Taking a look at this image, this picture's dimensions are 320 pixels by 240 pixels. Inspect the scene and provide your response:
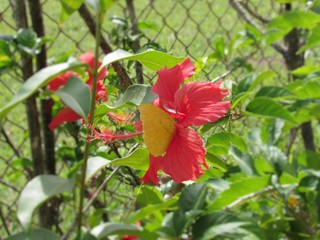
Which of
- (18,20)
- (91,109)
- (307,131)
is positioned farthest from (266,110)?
(307,131)

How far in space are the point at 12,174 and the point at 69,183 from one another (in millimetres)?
1809

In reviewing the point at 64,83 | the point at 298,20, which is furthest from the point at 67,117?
the point at 298,20

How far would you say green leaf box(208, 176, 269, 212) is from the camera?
49.4 inches

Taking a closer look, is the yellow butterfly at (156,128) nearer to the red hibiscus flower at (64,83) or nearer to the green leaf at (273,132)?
the red hibiscus flower at (64,83)

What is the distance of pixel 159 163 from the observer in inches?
29.1

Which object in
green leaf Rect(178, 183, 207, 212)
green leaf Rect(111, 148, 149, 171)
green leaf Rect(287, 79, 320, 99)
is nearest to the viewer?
green leaf Rect(111, 148, 149, 171)

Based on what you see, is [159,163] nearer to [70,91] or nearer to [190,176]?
[190,176]

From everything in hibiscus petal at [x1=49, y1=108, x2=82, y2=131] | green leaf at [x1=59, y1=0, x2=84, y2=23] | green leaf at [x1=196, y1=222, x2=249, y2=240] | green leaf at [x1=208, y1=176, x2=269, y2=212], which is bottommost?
green leaf at [x1=208, y1=176, x2=269, y2=212]

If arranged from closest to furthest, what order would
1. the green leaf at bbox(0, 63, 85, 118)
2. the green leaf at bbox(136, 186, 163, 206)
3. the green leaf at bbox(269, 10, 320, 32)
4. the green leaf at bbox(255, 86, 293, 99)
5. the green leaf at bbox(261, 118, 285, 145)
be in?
the green leaf at bbox(0, 63, 85, 118) → the green leaf at bbox(136, 186, 163, 206) → the green leaf at bbox(255, 86, 293, 99) → the green leaf at bbox(269, 10, 320, 32) → the green leaf at bbox(261, 118, 285, 145)

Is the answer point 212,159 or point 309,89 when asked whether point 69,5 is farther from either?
point 309,89

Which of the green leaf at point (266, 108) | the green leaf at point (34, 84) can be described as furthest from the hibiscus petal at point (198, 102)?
the green leaf at point (266, 108)

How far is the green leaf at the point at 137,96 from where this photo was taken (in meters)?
0.70

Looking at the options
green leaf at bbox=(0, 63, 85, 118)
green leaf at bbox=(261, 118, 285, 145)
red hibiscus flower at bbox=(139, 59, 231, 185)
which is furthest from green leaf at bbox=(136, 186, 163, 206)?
green leaf at bbox=(261, 118, 285, 145)

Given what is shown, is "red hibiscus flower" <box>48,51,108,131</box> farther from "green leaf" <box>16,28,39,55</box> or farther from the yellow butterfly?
"green leaf" <box>16,28,39,55</box>
